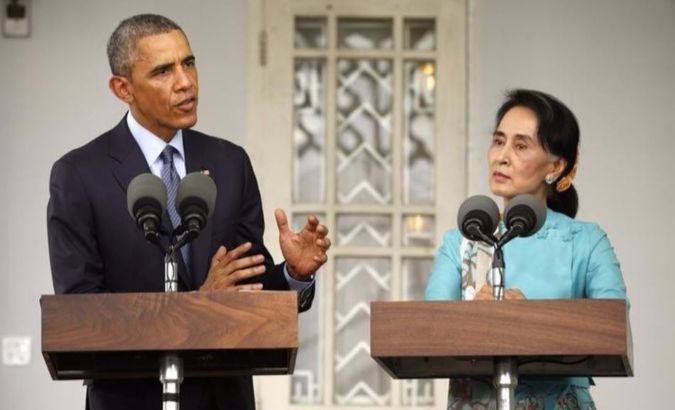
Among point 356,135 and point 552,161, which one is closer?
point 552,161

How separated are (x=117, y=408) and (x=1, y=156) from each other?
3.30 metres

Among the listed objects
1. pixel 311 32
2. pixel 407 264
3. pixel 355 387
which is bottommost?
pixel 355 387

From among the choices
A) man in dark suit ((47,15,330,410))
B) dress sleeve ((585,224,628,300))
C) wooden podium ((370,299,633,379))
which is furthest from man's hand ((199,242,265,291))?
dress sleeve ((585,224,628,300))

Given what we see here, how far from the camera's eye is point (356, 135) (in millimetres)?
7324

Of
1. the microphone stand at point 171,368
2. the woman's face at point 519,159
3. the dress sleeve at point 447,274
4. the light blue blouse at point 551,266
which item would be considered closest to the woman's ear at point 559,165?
the woman's face at point 519,159

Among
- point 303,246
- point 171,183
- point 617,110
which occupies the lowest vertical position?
point 303,246

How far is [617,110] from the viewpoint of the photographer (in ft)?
23.9

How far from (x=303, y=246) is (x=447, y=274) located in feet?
1.24

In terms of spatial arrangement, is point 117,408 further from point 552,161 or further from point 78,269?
point 552,161

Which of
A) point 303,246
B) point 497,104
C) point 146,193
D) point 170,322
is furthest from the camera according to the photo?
point 497,104

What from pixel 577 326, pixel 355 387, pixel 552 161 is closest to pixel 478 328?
pixel 577 326

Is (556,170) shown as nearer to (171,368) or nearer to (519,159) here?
(519,159)

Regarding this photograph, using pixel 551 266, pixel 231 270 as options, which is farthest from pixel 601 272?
pixel 231 270

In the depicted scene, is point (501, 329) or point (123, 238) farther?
point (123, 238)
